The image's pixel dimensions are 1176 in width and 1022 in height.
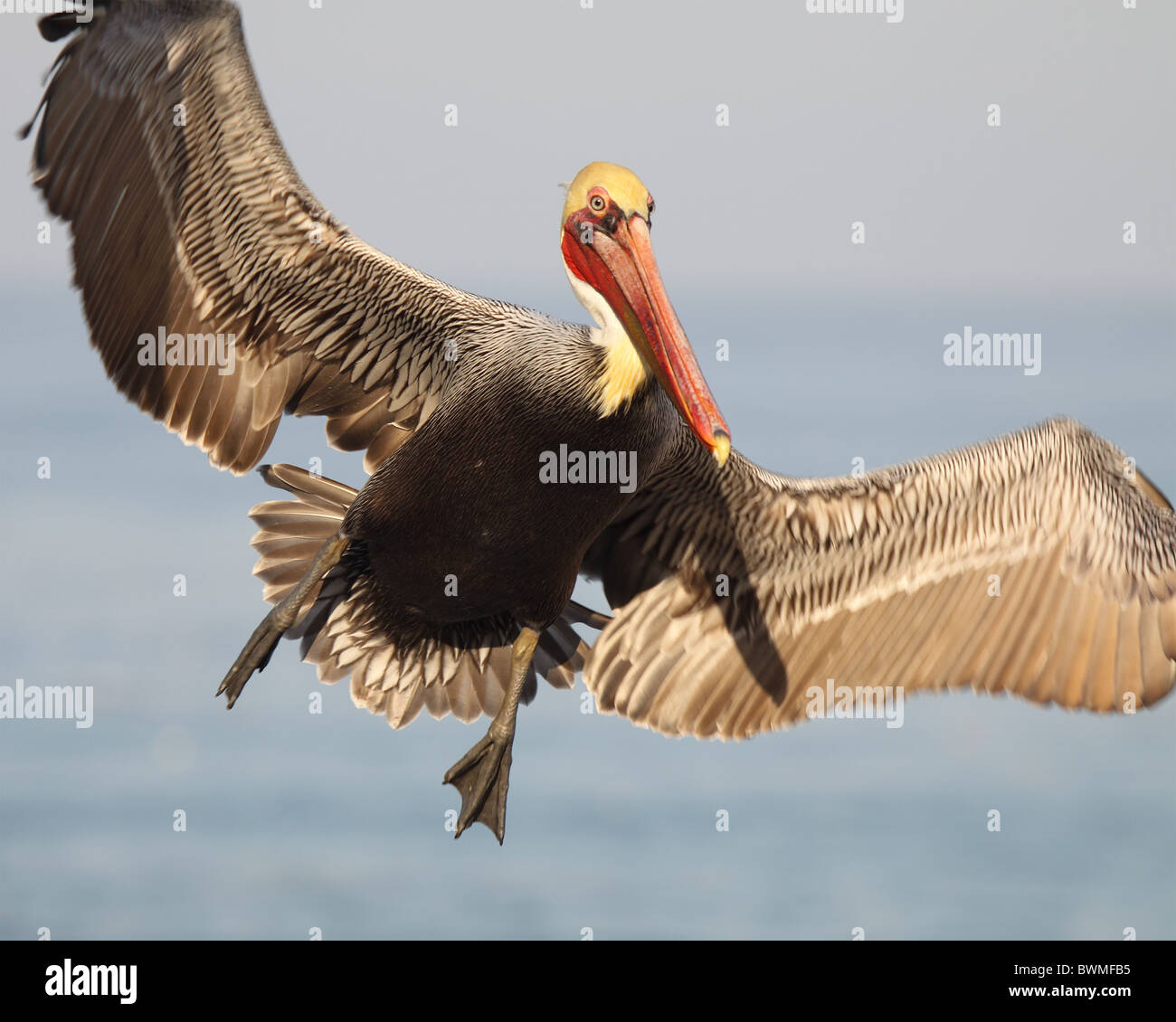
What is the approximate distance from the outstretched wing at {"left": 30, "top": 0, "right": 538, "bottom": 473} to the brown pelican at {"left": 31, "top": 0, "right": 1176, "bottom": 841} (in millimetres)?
13

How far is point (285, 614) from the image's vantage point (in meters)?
7.71

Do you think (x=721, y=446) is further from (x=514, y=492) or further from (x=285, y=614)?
(x=285, y=614)

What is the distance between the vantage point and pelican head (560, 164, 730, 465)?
6.63m

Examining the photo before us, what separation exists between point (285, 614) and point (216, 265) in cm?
161

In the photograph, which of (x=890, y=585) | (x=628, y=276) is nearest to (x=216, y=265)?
(x=628, y=276)

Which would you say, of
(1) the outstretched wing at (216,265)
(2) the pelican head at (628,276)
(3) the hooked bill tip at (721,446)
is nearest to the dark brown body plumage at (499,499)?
(1) the outstretched wing at (216,265)

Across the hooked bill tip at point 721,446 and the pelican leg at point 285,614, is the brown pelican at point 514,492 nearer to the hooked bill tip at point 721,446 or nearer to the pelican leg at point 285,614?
the pelican leg at point 285,614

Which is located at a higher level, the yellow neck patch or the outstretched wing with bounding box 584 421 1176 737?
the yellow neck patch

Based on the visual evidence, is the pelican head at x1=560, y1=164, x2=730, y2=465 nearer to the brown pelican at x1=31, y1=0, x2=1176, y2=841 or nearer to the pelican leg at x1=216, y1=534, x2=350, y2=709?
the brown pelican at x1=31, y1=0, x2=1176, y2=841

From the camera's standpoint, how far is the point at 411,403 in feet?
26.0

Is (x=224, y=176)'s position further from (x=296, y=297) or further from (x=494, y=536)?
(x=494, y=536)

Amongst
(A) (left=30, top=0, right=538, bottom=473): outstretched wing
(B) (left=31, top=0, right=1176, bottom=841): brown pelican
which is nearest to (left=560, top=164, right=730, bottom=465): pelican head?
(B) (left=31, top=0, right=1176, bottom=841): brown pelican

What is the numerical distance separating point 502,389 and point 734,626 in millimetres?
2067

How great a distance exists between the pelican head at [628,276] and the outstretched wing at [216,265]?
61cm
